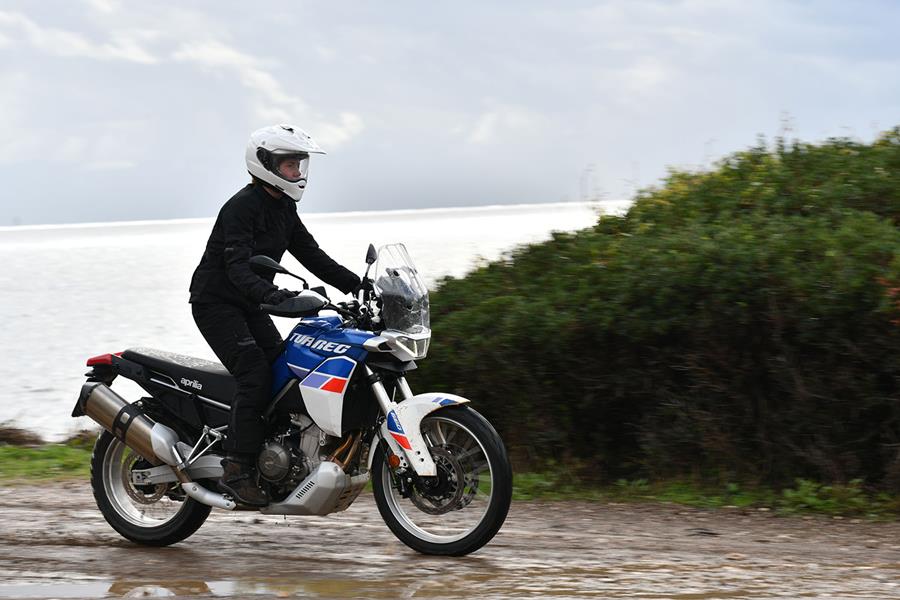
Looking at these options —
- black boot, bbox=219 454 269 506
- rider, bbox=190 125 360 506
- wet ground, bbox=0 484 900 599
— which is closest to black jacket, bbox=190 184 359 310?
rider, bbox=190 125 360 506

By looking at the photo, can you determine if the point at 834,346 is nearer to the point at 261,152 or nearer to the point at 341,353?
the point at 341,353

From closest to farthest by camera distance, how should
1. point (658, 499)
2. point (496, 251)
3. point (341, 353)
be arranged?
point (341, 353), point (658, 499), point (496, 251)

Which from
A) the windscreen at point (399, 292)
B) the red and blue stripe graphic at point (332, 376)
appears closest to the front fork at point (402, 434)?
the red and blue stripe graphic at point (332, 376)

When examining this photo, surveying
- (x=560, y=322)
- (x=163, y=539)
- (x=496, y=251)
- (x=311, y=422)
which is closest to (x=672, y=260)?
(x=560, y=322)

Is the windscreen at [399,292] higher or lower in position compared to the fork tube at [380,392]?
higher

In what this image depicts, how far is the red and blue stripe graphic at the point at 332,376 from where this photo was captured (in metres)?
6.57

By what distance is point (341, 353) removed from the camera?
664 centimetres

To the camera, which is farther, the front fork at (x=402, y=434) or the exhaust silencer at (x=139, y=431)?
the exhaust silencer at (x=139, y=431)

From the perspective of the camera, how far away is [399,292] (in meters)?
6.68

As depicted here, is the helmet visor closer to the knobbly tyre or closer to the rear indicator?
the knobbly tyre

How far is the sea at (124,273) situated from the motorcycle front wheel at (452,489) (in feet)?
13.8

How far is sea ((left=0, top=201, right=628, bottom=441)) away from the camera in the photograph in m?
13.6

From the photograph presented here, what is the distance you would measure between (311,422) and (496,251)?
15.4 ft

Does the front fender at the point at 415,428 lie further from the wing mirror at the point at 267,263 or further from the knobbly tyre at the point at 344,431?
the wing mirror at the point at 267,263
